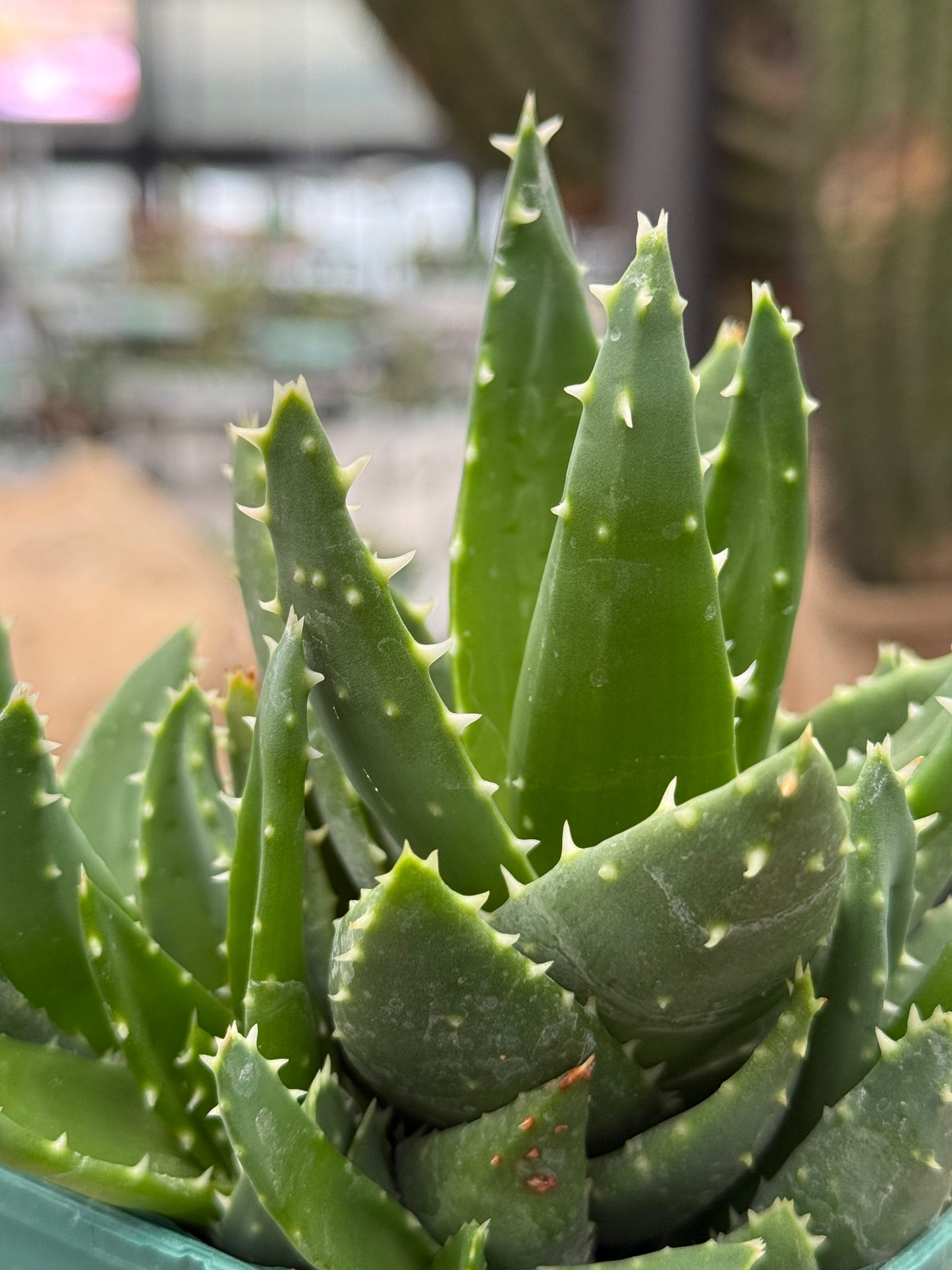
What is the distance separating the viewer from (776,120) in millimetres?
1234

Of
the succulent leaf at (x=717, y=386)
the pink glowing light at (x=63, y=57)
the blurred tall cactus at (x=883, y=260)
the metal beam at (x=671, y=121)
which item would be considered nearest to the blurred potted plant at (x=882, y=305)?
the blurred tall cactus at (x=883, y=260)

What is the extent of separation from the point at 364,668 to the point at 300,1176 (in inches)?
3.9

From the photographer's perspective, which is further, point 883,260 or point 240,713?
point 883,260

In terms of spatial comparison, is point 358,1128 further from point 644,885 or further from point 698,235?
point 698,235

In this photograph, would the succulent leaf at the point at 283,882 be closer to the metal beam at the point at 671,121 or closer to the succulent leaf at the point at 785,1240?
the succulent leaf at the point at 785,1240

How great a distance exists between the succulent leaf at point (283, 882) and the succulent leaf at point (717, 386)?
0.16m

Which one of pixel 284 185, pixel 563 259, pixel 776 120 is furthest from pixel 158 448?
pixel 284 185

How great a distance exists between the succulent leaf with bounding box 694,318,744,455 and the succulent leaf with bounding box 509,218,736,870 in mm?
105

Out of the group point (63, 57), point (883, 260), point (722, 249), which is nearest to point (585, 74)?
point (722, 249)

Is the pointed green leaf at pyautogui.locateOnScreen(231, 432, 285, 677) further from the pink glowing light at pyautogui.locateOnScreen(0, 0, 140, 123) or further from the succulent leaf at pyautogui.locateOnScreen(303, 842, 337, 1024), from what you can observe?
the pink glowing light at pyautogui.locateOnScreen(0, 0, 140, 123)

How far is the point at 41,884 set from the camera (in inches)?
11.9

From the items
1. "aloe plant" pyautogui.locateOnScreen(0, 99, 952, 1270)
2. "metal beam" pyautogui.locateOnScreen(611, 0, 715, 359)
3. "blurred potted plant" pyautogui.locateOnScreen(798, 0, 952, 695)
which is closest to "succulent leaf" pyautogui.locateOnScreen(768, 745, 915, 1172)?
"aloe plant" pyautogui.locateOnScreen(0, 99, 952, 1270)

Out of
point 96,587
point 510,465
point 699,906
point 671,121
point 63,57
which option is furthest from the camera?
point 63,57

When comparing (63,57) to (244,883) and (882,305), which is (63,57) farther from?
(244,883)
